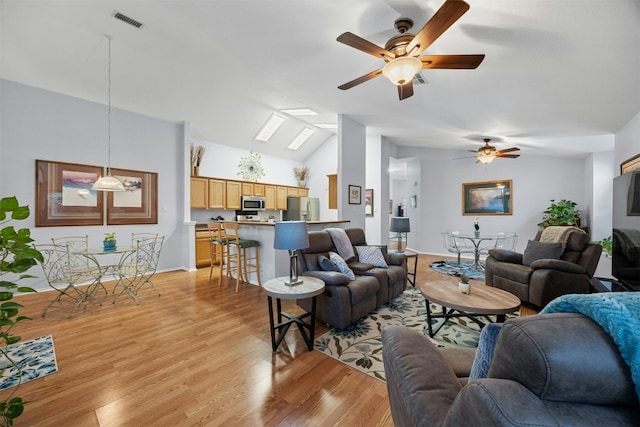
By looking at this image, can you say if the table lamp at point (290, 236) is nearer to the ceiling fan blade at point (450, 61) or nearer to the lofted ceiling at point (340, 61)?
the ceiling fan blade at point (450, 61)

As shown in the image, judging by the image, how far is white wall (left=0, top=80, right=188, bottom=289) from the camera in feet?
12.6

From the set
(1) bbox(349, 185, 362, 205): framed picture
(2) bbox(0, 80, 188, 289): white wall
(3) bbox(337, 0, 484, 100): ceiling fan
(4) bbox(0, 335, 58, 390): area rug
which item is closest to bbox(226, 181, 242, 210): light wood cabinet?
(2) bbox(0, 80, 188, 289): white wall

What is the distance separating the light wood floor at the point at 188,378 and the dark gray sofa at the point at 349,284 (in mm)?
299

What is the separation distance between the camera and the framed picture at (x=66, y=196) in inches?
160

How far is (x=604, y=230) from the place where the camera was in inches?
195

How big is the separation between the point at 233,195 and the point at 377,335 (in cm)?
514

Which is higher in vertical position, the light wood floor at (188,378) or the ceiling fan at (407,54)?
the ceiling fan at (407,54)

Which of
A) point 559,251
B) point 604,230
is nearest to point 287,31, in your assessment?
point 559,251

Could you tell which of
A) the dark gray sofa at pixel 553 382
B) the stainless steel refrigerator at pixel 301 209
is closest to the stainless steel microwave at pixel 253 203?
the stainless steel refrigerator at pixel 301 209

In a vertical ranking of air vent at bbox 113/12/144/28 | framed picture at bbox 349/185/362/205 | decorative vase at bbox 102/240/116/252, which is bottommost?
decorative vase at bbox 102/240/116/252

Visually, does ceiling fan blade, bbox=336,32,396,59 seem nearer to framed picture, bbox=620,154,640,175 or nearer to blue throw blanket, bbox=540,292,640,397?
blue throw blanket, bbox=540,292,640,397

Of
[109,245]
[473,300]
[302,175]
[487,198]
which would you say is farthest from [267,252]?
[487,198]

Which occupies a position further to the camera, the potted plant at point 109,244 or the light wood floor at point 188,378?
the potted plant at point 109,244

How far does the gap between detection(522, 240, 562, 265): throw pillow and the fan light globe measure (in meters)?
3.11
